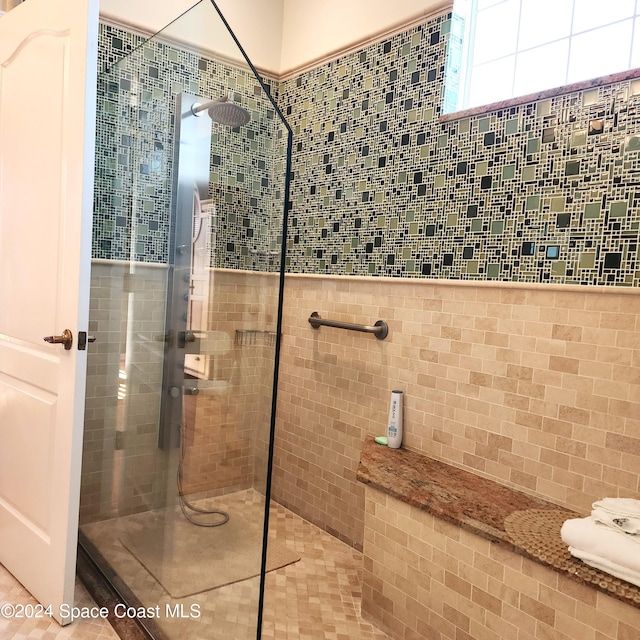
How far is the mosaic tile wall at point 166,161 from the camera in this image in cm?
167

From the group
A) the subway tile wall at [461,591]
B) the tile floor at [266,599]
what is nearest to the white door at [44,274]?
the tile floor at [266,599]

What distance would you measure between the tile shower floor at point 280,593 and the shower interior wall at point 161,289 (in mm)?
125

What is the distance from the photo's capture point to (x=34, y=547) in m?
1.98

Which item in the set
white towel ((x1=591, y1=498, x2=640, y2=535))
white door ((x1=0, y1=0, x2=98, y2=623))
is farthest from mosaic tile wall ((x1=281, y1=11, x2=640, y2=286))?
white door ((x1=0, y1=0, x2=98, y2=623))

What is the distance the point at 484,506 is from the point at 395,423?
58cm

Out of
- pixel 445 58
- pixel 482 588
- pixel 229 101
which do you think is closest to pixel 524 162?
pixel 445 58

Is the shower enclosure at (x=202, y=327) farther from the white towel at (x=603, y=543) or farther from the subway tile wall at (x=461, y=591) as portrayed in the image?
the white towel at (x=603, y=543)

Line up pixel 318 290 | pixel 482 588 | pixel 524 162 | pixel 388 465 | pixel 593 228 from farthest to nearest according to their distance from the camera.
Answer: pixel 318 290 < pixel 388 465 < pixel 524 162 < pixel 593 228 < pixel 482 588

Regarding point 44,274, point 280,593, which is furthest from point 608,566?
point 44,274

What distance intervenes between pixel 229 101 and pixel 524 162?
3.34ft

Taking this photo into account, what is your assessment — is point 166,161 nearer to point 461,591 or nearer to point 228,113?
point 228,113

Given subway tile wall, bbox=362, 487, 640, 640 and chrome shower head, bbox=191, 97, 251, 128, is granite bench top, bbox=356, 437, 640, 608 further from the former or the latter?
chrome shower head, bbox=191, 97, 251, 128

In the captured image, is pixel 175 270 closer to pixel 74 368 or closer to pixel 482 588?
pixel 74 368

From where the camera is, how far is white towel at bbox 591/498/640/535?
1.36 m
